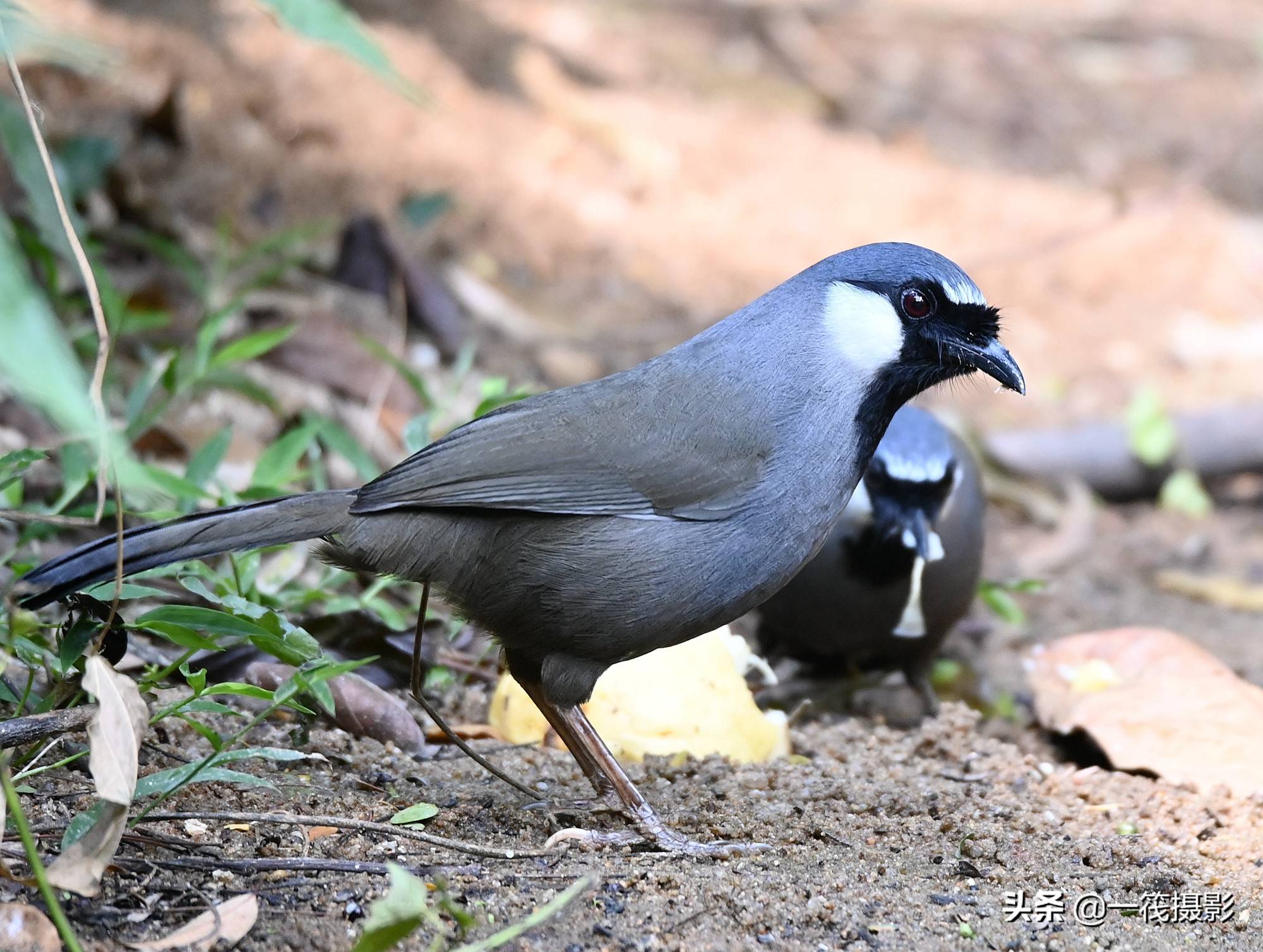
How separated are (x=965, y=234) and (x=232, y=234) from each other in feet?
12.9

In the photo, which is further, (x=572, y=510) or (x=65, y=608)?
(x=65, y=608)

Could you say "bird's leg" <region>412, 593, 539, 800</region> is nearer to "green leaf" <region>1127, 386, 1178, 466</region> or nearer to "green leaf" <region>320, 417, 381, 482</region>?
"green leaf" <region>320, 417, 381, 482</region>

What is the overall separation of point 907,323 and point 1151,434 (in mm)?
3520

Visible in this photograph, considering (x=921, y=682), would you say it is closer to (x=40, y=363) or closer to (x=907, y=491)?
(x=907, y=491)

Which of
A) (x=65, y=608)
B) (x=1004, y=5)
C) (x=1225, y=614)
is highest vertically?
(x=1004, y=5)

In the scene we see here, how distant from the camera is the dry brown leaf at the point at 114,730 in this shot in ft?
7.27

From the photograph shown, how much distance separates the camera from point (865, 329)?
3.25 metres

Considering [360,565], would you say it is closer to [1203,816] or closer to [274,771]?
[274,771]

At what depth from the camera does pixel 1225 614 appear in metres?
5.29

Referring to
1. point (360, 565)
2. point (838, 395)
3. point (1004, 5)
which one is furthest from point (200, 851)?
point (1004, 5)

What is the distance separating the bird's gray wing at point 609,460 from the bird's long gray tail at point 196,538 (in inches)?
3.5

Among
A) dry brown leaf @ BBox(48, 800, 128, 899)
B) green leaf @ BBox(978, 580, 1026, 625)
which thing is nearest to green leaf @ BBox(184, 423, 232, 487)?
dry brown leaf @ BBox(48, 800, 128, 899)

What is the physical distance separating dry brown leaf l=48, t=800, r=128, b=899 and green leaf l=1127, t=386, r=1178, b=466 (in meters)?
5.16

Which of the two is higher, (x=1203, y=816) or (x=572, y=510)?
(x=572, y=510)
